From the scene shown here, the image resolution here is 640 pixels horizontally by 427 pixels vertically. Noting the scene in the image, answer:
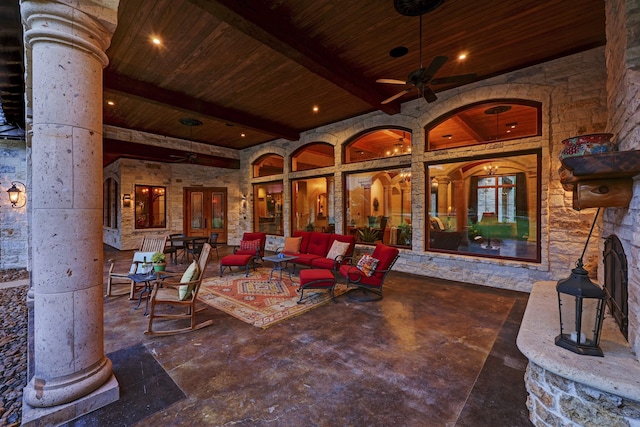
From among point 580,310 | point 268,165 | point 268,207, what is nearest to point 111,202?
point 268,207

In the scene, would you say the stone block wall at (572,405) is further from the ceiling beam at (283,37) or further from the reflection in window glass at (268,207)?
the reflection in window glass at (268,207)

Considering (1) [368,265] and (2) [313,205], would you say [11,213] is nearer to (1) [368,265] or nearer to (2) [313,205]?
(2) [313,205]

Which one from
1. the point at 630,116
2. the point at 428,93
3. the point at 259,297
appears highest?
the point at 428,93

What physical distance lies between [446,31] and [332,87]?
237 cm

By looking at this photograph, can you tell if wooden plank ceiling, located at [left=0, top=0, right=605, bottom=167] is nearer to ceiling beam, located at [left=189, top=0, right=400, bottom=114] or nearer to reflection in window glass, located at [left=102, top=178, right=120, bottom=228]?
ceiling beam, located at [left=189, top=0, right=400, bottom=114]

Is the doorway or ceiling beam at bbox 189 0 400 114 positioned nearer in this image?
ceiling beam at bbox 189 0 400 114


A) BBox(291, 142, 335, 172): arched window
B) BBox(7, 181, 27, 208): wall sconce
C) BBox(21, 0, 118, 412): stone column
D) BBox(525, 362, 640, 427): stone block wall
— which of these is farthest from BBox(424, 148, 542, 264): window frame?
BBox(7, 181, 27, 208): wall sconce

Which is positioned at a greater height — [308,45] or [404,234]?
[308,45]

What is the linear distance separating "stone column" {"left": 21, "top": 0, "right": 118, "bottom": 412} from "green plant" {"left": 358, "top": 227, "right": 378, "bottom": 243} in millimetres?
6181

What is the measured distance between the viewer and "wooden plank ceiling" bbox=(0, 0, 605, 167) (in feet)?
11.2

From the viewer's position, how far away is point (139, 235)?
32.0ft

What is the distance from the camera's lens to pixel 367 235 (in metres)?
7.45

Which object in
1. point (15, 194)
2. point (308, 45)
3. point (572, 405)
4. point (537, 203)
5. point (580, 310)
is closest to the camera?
point (572, 405)

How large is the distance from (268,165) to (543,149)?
329 inches
